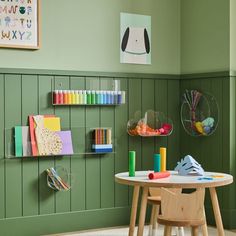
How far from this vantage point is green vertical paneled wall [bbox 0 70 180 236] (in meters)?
4.88

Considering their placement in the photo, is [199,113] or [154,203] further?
[199,113]

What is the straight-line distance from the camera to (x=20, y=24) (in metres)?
4.87

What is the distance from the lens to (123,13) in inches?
Result: 213

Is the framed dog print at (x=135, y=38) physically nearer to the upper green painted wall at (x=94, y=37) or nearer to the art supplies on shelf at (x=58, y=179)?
the upper green painted wall at (x=94, y=37)

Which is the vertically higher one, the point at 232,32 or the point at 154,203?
the point at 232,32

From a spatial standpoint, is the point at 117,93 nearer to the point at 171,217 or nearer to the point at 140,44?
the point at 140,44

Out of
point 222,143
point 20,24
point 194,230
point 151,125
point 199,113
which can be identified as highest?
point 20,24

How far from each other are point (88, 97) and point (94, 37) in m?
0.56

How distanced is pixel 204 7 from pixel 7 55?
1875 millimetres

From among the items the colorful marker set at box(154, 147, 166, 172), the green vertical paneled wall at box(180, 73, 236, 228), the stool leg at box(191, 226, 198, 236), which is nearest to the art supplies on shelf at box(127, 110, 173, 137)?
the green vertical paneled wall at box(180, 73, 236, 228)

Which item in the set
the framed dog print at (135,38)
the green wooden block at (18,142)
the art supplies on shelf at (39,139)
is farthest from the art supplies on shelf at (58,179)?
the framed dog print at (135,38)

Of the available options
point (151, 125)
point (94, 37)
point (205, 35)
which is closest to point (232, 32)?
point (205, 35)

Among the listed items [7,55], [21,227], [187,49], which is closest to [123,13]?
[187,49]

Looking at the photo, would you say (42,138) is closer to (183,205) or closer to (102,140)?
(102,140)
